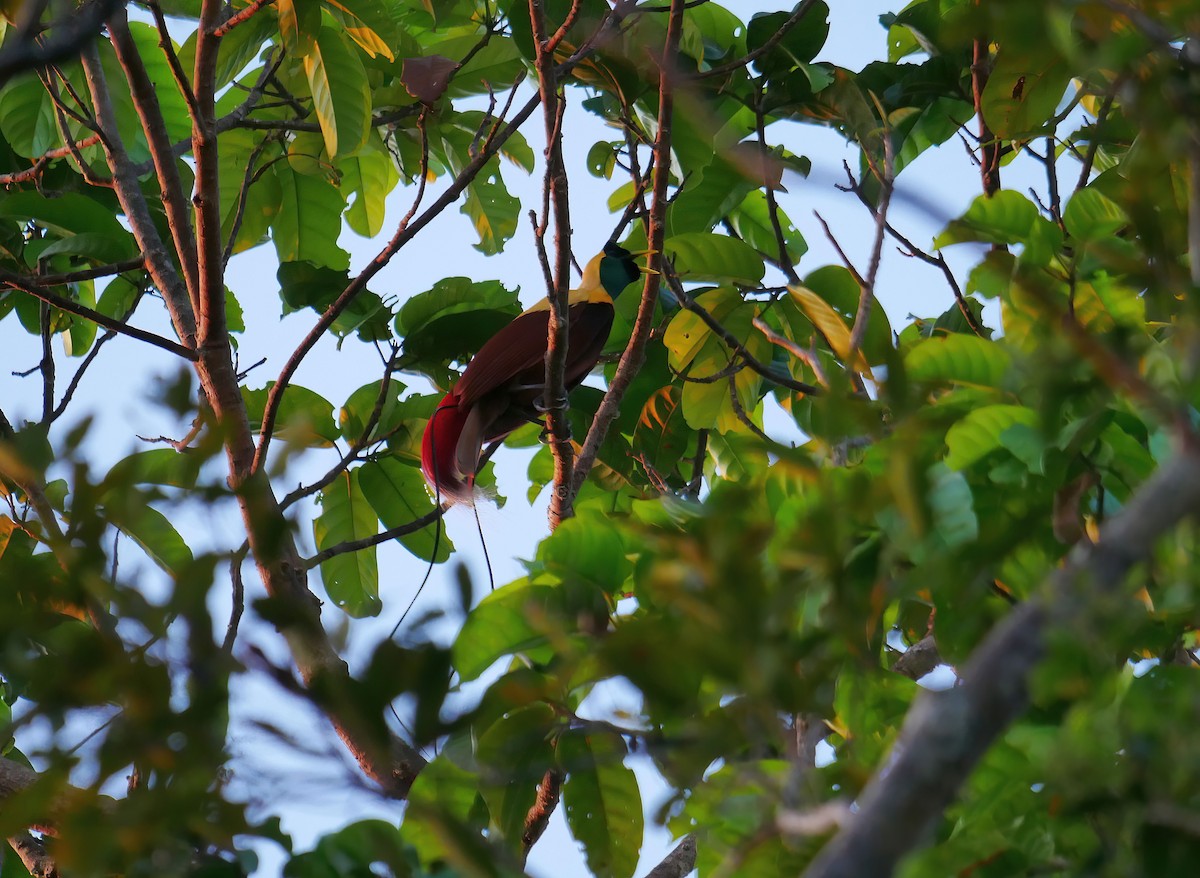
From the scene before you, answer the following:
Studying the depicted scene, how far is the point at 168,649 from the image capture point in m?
0.69

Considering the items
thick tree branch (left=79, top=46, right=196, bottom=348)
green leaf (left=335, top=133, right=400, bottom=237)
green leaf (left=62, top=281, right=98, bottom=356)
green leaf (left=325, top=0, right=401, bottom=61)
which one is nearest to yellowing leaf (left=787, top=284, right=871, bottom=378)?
green leaf (left=325, top=0, right=401, bottom=61)

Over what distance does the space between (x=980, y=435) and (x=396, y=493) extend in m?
1.71

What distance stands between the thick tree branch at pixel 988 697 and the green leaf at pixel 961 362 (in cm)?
64

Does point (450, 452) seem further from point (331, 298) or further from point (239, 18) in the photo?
point (239, 18)

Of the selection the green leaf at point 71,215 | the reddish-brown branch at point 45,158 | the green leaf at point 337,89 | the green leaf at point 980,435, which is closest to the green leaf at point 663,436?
the green leaf at point 337,89

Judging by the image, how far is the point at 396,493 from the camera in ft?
8.41

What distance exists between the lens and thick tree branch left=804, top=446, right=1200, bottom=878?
0.47 m

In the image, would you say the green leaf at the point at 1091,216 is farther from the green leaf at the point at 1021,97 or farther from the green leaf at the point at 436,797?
the green leaf at the point at 436,797

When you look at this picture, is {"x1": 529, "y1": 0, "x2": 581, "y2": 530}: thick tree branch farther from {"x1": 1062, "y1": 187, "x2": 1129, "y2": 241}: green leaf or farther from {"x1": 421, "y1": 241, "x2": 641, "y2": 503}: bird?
{"x1": 1062, "y1": 187, "x2": 1129, "y2": 241}: green leaf

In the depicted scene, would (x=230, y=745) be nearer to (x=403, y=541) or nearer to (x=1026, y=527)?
(x=1026, y=527)

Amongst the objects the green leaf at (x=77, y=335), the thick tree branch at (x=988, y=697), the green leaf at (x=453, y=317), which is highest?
the green leaf at (x=77, y=335)

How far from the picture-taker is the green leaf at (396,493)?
2555mm

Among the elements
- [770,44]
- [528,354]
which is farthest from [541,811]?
[528,354]

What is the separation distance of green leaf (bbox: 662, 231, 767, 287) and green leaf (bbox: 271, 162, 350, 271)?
1.06 metres
